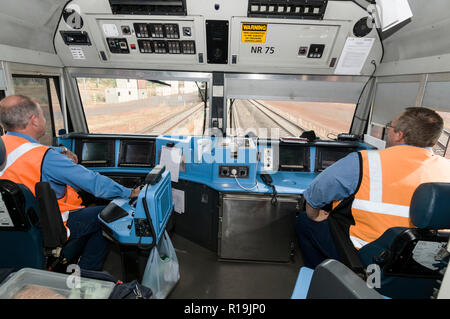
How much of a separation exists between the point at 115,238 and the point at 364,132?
2.82 metres

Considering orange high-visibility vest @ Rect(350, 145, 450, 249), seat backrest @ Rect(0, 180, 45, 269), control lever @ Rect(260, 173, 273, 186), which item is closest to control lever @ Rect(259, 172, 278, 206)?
control lever @ Rect(260, 173, 273, 186)

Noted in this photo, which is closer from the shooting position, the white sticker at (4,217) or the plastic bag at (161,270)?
the white sticker at (4,217)

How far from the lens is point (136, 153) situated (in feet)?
8.50

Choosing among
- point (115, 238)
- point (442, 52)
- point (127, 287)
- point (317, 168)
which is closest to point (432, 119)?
point (442, 52)

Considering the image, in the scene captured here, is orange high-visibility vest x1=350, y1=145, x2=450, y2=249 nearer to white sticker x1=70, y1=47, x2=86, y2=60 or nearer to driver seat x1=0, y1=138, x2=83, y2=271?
driver seat x1=0, y1=138, x2=83, y2=271

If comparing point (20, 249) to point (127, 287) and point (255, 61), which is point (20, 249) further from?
point (255, 61)

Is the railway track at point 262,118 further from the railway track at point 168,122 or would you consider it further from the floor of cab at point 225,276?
the floor of cab at point 225,276

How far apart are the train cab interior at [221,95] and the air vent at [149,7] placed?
10 millimetres

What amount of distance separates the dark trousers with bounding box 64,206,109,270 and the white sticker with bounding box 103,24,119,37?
1.69 metres

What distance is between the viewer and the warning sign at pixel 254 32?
→ 2.15 meters

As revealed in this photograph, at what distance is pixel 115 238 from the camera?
5.32ft

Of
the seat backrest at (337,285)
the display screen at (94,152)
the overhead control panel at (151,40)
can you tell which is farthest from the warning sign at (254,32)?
the seat backrest at (337,285)

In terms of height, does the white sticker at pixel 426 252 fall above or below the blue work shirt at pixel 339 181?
below

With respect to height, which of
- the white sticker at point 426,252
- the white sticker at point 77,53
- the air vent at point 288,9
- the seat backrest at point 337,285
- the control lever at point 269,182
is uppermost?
the air vent at point 288,9
